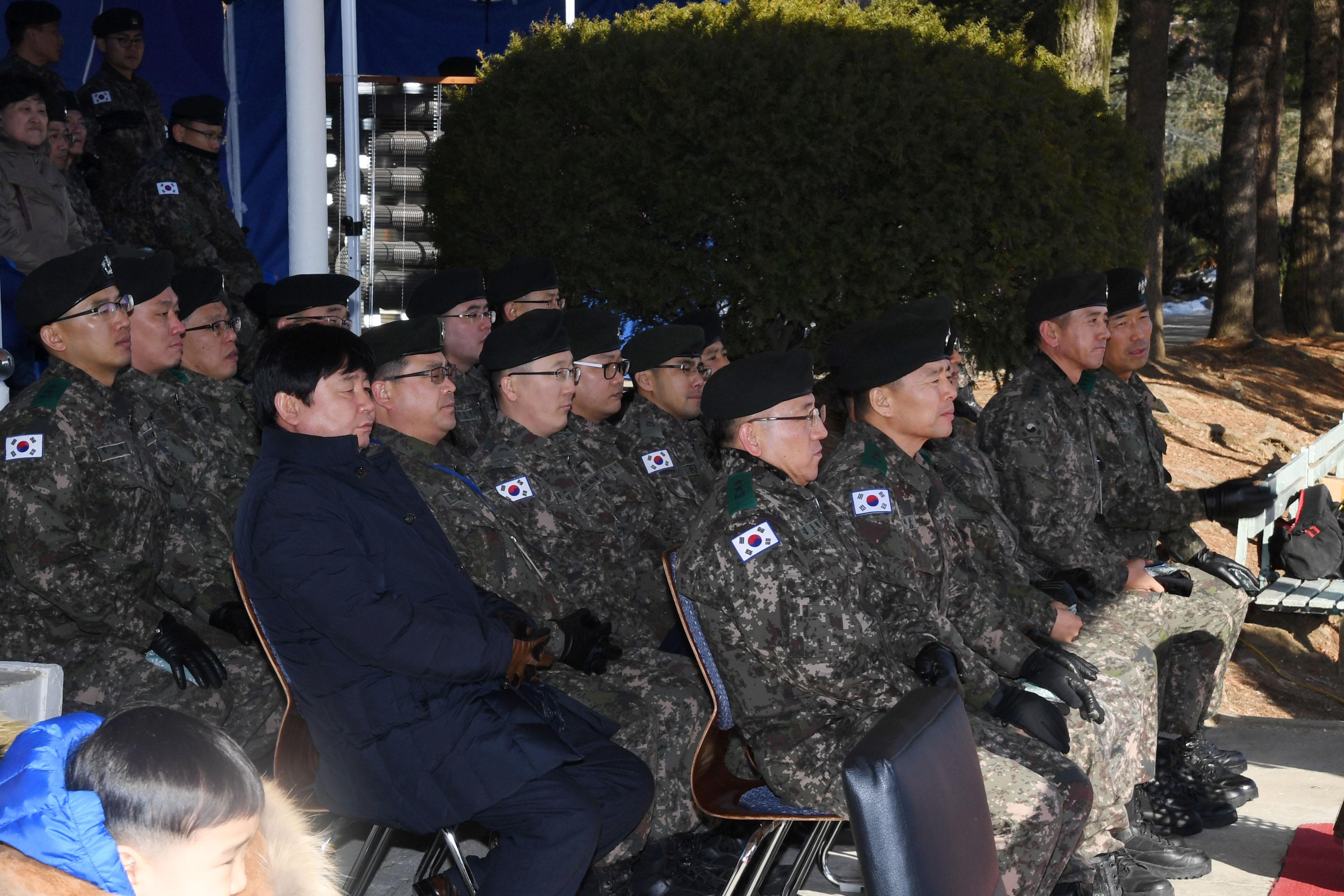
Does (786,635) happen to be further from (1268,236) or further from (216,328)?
(1268,236)

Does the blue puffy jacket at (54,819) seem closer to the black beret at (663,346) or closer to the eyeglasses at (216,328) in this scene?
the eyeglasses at (216,328)

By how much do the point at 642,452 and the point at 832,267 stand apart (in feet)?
4.71

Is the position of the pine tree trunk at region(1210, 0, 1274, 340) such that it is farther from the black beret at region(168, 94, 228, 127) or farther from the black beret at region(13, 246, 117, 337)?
the black beret at region(13, 246, 117, 337)

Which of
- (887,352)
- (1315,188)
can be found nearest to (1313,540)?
(887,352)

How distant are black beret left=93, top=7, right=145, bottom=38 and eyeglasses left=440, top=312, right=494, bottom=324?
9.24 feet

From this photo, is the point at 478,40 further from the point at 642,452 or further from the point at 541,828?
the point at 541,828

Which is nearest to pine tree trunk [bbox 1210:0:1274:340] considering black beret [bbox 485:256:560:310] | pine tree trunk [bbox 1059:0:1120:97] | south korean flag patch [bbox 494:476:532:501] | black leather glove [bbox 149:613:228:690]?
pine tree trunk [bbox 1059:0:1120:97]

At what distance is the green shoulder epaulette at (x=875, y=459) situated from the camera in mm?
3732

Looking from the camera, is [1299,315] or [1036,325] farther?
[1299,315]

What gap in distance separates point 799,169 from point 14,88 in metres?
3.17

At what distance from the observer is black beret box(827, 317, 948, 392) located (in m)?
3.84

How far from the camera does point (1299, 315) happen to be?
2072cm

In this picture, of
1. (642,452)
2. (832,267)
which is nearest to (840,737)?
(642,452)

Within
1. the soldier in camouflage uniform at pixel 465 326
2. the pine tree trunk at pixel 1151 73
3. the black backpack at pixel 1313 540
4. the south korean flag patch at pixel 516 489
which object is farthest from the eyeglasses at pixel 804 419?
the pine tree trunk at pixel 1151 73
